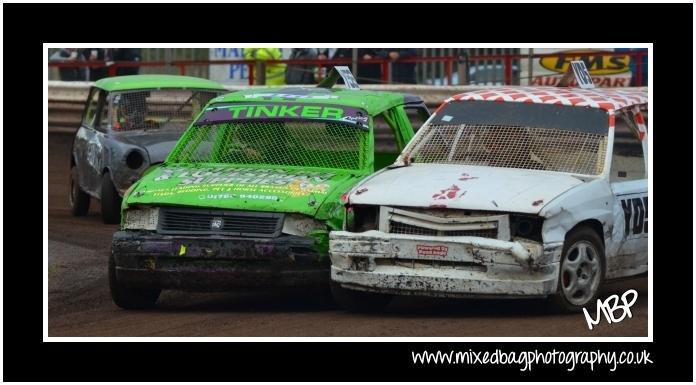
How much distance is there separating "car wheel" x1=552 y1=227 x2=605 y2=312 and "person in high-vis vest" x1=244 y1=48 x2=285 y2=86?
12211 mm

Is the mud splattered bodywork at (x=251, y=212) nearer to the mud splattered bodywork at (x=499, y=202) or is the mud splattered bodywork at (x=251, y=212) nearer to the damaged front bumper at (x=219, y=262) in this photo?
the damaged front bumper at (x=219, y=262)

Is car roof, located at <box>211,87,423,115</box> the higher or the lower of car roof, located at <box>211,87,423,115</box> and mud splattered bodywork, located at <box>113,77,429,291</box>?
the higher

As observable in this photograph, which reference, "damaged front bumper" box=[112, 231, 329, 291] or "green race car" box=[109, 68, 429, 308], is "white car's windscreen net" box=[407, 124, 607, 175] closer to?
"green race car" box=[109, 68, 429, 308]

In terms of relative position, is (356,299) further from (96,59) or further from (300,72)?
(96,59)

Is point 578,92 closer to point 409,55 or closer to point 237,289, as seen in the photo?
point 237,289

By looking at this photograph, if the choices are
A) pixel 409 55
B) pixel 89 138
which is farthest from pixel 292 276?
pixel 409 55

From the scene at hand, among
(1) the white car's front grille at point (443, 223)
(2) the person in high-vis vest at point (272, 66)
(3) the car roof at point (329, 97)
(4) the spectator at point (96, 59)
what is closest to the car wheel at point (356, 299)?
(1) the white car's front grille at point (443, 223)

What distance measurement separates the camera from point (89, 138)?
1512 cm

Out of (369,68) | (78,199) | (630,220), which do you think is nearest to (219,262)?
(630,220)

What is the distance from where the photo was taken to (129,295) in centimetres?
997

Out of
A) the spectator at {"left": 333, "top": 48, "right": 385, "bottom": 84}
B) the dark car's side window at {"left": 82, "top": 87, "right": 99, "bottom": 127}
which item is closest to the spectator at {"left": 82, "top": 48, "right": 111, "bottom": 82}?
the spectator at {"left": 333, "top": 48, "right": 385, "bottom": 84}

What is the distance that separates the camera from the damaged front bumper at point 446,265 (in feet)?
29.0

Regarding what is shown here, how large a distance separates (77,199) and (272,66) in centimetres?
676

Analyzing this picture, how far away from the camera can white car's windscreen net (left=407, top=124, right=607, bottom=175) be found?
9922mm
